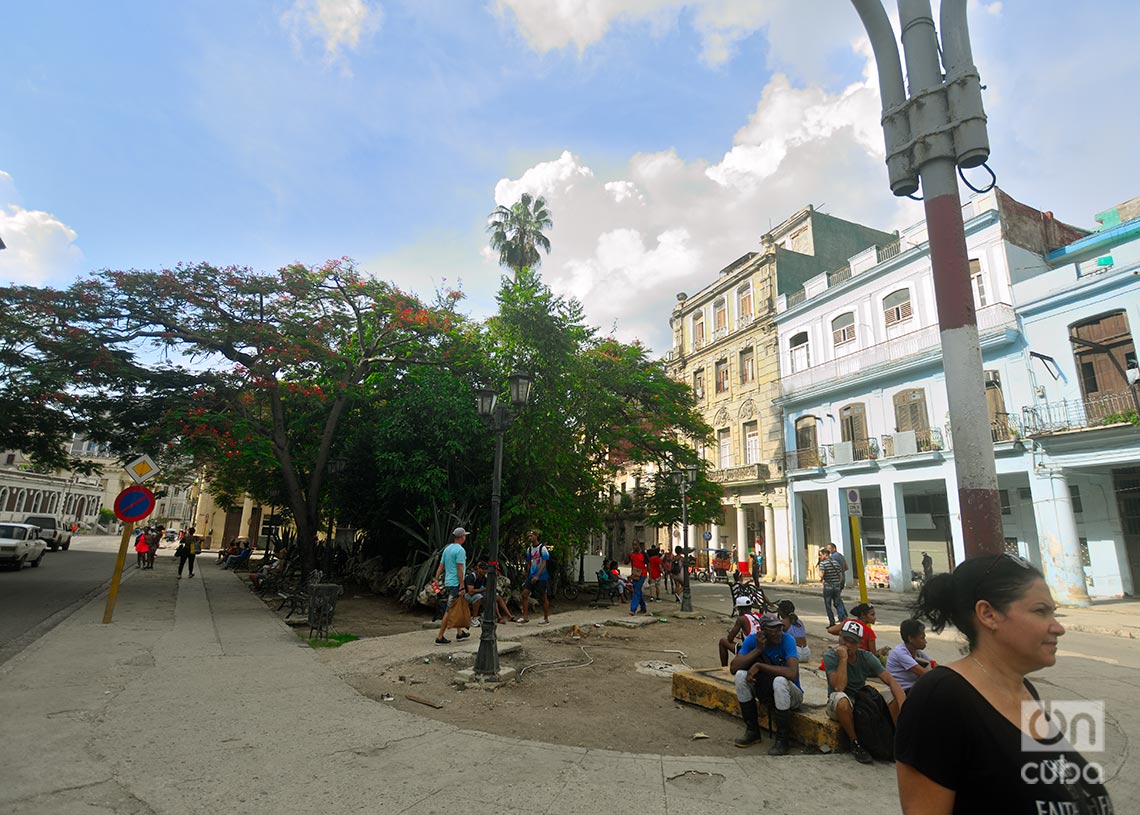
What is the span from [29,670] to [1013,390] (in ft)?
76.5

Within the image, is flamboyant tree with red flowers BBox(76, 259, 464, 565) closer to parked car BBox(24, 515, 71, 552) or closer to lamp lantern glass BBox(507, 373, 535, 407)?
lamp lantern glass BBox(507, 373, 535, 407)

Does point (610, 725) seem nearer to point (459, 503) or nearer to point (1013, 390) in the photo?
point (459, 503)

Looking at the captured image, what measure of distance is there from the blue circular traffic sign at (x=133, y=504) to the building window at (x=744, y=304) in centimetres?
2573

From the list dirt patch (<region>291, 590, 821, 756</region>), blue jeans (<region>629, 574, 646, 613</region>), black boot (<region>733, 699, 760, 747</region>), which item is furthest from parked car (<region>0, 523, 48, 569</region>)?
black boot (<region>733, 699, 760, 747</region>)

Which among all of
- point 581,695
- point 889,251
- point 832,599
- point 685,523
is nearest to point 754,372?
point 889,251

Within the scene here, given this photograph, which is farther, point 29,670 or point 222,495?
point 222,495

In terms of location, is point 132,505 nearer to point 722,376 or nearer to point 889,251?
point 889,251

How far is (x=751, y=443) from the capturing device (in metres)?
28.2

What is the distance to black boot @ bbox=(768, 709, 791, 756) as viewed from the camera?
4855 mm

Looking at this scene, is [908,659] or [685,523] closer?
[908,659]

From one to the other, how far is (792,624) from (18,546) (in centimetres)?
2448

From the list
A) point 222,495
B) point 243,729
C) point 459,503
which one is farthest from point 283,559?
point 222,495

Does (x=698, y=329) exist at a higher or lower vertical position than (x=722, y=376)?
higher

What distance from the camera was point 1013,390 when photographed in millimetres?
17750
